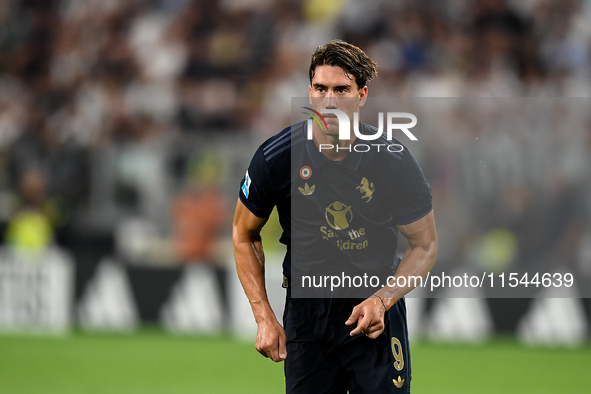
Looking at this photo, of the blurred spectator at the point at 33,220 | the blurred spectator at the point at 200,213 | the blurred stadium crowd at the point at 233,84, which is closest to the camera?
the blurred stadium crowd at the point at 233,84

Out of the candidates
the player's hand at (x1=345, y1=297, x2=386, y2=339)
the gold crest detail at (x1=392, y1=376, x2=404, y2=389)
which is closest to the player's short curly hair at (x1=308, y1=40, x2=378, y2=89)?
the player's hand at (x1=345, y1=297, x2=386, y2=339)

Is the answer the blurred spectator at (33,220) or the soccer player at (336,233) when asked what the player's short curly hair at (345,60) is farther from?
the blurred spectator at (33,220)

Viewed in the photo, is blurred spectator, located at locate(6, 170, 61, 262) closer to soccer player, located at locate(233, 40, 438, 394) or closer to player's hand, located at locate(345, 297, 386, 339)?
soccer player, located at locate(233, 40, 438, 394)

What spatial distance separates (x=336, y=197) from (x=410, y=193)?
39 cm

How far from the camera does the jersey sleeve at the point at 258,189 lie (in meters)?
4.48

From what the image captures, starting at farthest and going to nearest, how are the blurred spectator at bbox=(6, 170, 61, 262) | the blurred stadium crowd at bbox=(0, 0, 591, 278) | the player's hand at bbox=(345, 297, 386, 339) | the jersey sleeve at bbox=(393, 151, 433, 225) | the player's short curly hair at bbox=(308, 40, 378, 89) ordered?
the blurred spectator at bbox=(6, 170, 61, 262) → the blurred stadium crowd at bbox=(0, 0, 591, 278) → the jersey sleeve at bbox=(393, 151, 433, 225) → the player's short curly hair at bbox=(308, 40, 378, 89) → the player's hand at bbox=(345, 297, 386, 339)

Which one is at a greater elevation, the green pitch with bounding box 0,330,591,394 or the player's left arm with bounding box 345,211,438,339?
the player's left arm with bounding box 345,211,438,339

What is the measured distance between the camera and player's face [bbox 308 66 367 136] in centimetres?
432

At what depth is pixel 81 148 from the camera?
13.1 m

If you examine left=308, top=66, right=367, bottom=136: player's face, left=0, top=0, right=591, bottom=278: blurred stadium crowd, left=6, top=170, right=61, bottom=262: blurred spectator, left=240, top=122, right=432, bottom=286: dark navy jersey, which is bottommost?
left=240, top=122, right=432, bottom=286: dark navy jersey

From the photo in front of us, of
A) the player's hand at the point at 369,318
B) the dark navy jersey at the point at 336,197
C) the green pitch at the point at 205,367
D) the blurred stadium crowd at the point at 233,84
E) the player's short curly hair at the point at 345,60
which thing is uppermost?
the blurred stadium crowd at the point at 233,84

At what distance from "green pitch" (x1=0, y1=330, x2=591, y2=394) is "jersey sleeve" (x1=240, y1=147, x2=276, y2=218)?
4777mm

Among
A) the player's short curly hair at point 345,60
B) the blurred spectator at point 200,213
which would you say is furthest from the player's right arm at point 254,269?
the blurred spectator at point 200,213

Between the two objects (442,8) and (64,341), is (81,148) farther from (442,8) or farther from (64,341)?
(442,8)
